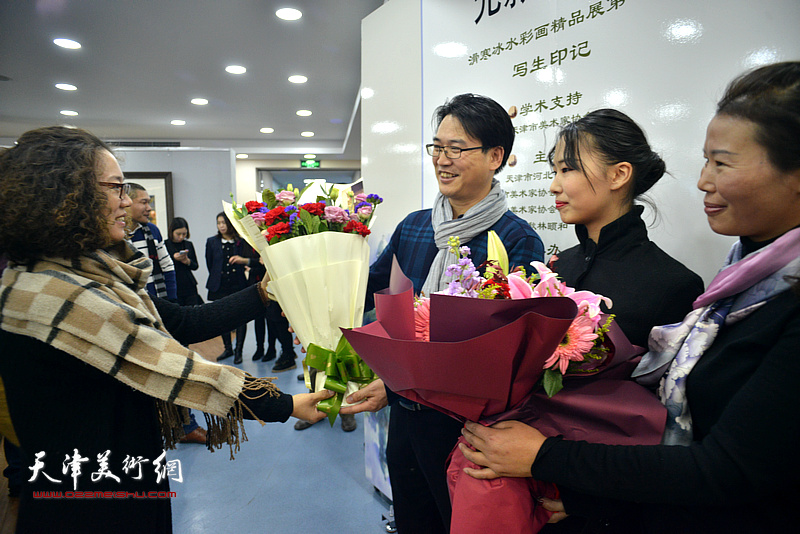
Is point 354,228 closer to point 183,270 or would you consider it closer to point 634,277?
point 634,277

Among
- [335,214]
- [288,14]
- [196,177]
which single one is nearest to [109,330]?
[335,214]

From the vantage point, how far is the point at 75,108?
709cm

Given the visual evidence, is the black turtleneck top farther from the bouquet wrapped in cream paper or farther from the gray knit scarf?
the bouquet wrapped in cream paper

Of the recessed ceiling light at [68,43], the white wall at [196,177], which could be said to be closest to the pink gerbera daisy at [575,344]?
the recessed ceiling light at [68,43]

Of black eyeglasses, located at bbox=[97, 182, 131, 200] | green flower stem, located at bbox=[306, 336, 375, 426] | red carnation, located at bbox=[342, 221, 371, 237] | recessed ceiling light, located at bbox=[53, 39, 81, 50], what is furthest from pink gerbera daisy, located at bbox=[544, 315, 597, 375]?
recessed ceiling light, located at bbox=[53, 39, 81, 50]

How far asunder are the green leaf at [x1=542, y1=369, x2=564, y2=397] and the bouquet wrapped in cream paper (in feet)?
2.28

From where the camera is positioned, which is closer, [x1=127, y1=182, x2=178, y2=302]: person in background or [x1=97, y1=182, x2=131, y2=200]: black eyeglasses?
[x1=97, y1=182, x2=131, y2=200]: black eyeglasses

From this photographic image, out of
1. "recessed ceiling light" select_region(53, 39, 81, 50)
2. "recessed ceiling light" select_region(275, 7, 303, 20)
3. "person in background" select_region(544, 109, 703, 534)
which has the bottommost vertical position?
"person in background" select_region(544, 109, 703, 534)

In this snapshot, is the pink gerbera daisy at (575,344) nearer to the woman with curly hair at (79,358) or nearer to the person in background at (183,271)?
the woman with curly hair at (79,358)

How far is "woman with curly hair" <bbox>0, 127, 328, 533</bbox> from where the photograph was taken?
3.64 feet

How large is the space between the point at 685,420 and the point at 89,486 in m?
1.38

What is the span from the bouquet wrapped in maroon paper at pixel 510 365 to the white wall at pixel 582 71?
0.82m

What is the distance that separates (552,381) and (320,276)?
78cm

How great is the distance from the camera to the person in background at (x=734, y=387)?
68 centimetres
